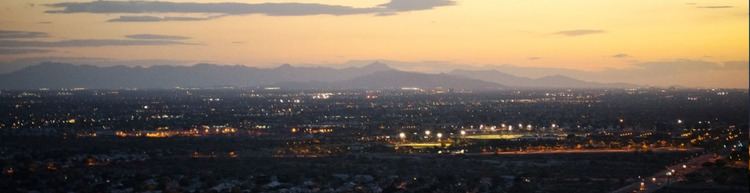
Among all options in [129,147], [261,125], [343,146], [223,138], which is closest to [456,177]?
[343,146]

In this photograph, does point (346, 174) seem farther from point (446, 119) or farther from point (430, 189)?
point (446, 119)

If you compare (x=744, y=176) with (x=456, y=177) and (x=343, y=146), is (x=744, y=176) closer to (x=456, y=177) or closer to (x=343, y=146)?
(x=456, y=177)

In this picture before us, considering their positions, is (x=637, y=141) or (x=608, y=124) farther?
(x=608, y=124)

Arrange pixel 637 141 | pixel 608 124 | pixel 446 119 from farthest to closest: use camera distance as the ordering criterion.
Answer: pixel 446 119, pixel 608 124, pixel 637 141

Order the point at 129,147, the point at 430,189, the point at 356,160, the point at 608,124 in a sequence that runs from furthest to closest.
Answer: the point at 608,124, the point at 129,147, the point at 356,160, the point at 430,189

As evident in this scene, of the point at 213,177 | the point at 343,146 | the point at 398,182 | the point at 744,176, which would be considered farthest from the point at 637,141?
the point at 213,177

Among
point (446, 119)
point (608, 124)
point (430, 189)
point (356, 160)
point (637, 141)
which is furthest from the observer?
point (446, 119)
